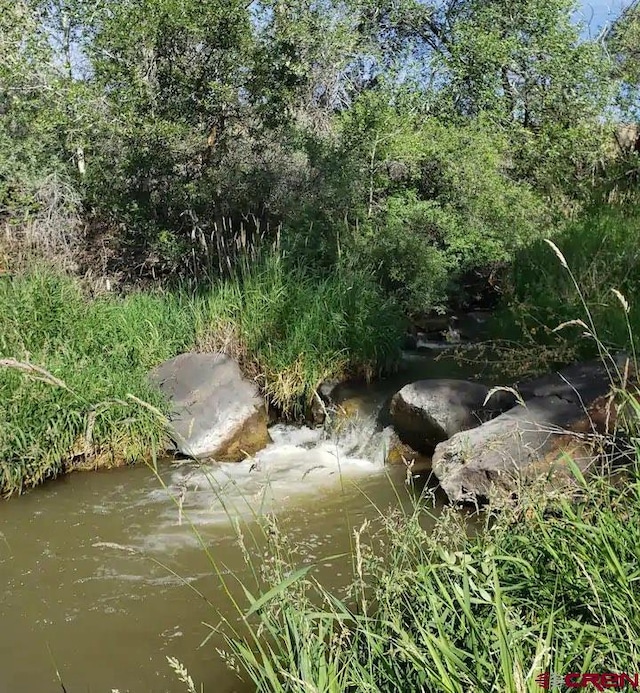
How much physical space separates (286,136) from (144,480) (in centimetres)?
564

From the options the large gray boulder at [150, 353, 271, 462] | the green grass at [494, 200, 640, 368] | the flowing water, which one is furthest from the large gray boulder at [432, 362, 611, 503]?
the large gray boulder at [150, 353, 271, 462]

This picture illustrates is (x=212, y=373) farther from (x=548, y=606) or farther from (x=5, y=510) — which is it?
(x=548, y=606)

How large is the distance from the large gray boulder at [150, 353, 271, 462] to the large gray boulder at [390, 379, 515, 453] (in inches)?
50.8

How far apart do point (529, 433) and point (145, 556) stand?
106 inches

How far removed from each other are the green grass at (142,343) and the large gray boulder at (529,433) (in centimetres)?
222

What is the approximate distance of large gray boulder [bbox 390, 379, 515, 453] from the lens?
595 centimetres

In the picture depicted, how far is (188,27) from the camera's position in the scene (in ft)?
28.5

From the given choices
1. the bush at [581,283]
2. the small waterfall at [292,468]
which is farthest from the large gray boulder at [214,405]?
the bush at [581,283]

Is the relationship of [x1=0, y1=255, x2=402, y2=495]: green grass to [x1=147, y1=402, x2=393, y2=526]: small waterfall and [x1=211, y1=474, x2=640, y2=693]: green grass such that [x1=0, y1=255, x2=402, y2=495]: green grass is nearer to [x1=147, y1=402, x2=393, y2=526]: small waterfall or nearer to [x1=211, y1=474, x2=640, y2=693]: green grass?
[x1=147, y1=402, x2=393, y2=526]: small waterfall

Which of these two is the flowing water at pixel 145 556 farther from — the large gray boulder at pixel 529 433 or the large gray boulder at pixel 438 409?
the large gray boulder at pixel 529 433

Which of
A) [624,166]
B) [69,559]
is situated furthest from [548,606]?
[624,166]

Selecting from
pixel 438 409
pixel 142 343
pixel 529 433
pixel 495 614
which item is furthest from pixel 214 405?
pixel 495 614

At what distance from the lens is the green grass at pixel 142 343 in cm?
575

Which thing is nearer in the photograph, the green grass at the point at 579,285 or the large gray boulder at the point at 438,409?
the green grass at the point at 579,285
